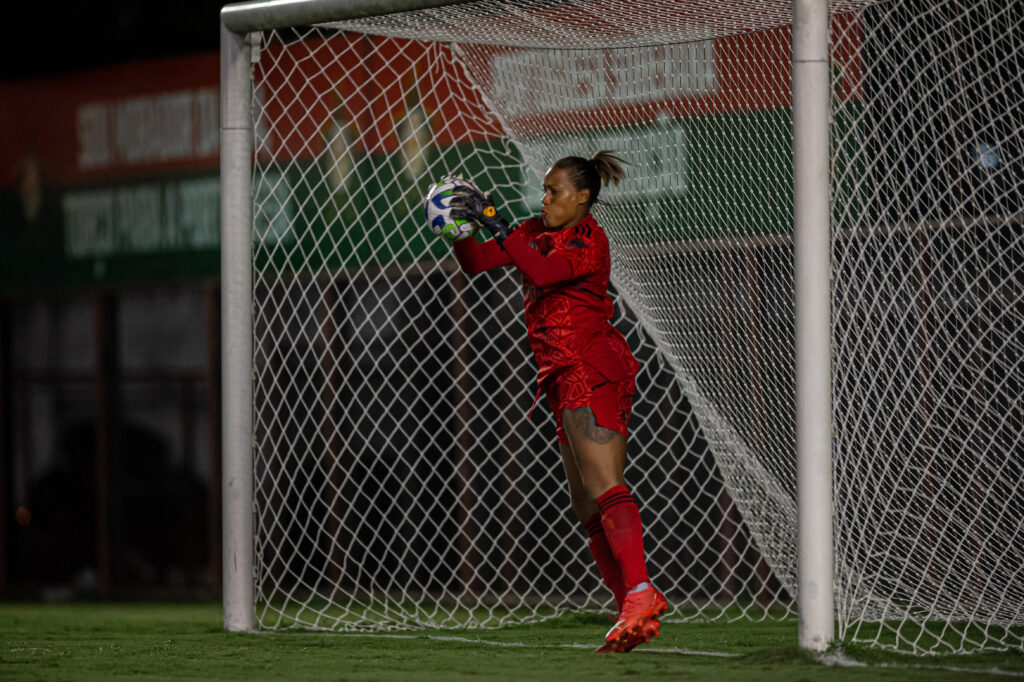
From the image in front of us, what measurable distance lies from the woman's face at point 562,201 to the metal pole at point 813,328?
0.67m

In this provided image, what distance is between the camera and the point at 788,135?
5.23 meters

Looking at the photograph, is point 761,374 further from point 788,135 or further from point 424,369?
point 424,369

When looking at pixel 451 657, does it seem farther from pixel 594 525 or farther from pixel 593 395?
pixel 593 395

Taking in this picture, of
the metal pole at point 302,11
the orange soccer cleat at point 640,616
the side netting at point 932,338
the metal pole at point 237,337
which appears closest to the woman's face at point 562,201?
the side netting at point 932,338

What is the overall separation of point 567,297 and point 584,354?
0.19 metres

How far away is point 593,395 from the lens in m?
4.20

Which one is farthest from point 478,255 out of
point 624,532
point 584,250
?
point 624,532

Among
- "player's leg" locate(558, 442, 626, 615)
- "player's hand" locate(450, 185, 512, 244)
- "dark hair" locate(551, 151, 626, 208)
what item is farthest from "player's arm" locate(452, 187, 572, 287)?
"player's leg" locate(558, 442, 626, 615)

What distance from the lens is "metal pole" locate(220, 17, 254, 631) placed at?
5.43 metres

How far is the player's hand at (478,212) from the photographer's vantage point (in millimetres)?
4156

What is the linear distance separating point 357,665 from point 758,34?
9.02 feet

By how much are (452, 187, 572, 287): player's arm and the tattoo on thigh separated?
41 cm

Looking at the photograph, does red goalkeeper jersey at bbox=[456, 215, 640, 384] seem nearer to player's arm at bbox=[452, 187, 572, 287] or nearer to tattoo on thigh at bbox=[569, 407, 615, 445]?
player's arm at bbox=[452, 187, 572, 287]

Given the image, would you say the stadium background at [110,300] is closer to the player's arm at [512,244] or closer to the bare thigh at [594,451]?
the player's arm at [512,244]
